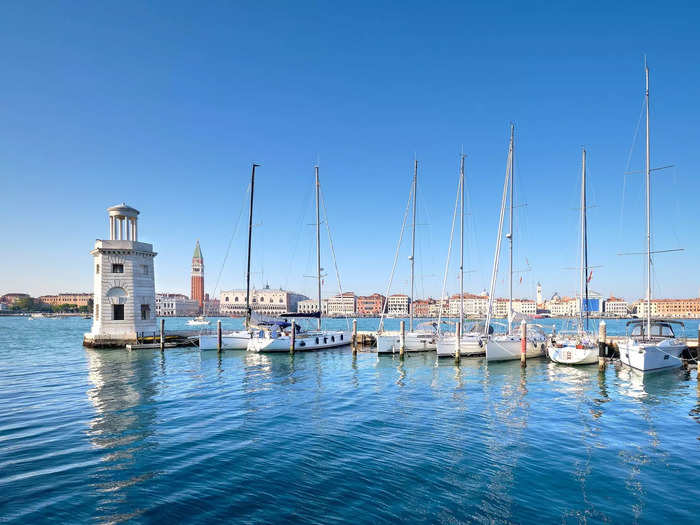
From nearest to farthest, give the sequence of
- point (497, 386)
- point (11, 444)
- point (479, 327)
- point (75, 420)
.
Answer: point (11, 444)
point (75, 420)
point (497, 386)
point (479, 327)

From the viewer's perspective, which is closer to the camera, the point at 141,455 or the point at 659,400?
the point at 141,455

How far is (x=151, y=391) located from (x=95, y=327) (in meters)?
25.1

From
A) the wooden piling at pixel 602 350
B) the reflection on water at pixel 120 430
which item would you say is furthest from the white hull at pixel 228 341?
the wooden piling at pixel 602 350

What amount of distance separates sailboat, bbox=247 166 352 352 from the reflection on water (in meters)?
9.71

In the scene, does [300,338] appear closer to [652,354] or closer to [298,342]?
[298,342]

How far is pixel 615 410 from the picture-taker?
16859 mm

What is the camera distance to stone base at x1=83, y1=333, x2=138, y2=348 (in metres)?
39.1

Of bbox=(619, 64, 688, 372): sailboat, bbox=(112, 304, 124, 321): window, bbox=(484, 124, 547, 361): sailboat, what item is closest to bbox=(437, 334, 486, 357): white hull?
bbox=(484, 124, 547, 361): sailboat

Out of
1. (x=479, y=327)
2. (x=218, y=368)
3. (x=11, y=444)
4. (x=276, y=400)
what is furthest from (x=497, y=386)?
(x=11, y=444)

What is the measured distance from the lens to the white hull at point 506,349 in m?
30.3

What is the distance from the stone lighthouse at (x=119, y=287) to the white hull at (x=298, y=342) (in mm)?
13699

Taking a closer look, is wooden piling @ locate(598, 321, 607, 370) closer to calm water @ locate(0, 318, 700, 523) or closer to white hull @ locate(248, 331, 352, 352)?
calm water @ locate(0, 318, 700, 523)

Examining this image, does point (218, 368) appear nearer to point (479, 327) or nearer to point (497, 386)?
point (497, 386)

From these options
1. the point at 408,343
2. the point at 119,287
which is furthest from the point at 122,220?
the point at 408,343
